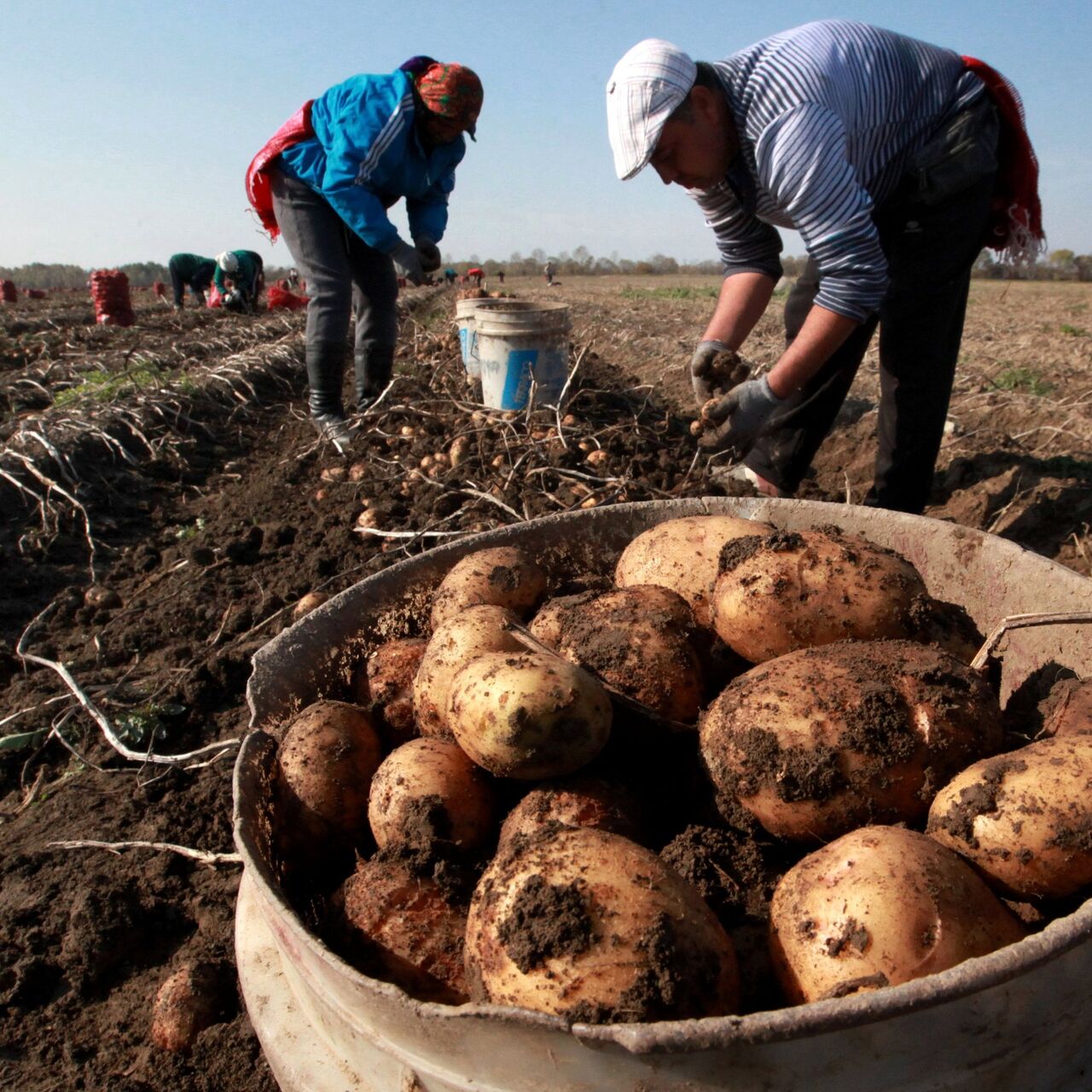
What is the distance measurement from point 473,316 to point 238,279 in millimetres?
18264

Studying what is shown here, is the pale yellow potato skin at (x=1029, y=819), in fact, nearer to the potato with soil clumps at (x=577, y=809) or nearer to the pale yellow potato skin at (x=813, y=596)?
the pale yellow potato skin at (x=813, y=596)

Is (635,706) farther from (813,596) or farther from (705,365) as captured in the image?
(705,365)

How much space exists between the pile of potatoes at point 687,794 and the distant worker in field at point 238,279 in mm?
22181

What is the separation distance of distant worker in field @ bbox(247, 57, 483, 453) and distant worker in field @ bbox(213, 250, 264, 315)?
17442 millimetres

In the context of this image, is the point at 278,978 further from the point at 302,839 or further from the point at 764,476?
the point at 764,476

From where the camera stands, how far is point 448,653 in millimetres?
1868

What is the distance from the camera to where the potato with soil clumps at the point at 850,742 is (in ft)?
4.81

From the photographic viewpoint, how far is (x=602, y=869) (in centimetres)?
125

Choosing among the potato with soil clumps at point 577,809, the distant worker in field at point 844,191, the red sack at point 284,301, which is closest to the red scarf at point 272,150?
the distant worker in field at point 844,191

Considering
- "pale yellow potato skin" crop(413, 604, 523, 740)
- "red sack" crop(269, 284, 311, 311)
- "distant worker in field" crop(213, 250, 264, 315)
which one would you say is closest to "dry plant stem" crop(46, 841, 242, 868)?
"pale yellow potato skin" crop(413, 604, 523, 740)

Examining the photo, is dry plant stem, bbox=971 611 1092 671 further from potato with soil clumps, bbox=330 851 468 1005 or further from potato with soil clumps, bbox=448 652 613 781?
potato with soil clumps, bbox=330 851 468 1005

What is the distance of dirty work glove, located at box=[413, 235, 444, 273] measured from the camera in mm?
5848

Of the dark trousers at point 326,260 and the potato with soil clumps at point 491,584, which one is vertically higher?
the dark trousers at point 326,260

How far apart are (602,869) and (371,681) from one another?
1.03m
